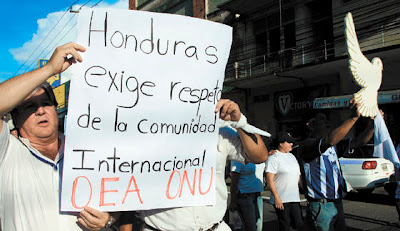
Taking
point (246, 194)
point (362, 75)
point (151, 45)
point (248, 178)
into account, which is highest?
point (362, 75)

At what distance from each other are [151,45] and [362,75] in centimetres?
215

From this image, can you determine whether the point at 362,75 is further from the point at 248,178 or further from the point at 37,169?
the point at 37,169

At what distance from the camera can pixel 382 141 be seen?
3.54 meters

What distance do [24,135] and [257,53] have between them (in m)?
17.0

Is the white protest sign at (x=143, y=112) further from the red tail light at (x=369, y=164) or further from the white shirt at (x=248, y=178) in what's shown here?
the red tail light at (x=369, y=164)

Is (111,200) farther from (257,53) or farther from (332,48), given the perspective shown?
(257,53)

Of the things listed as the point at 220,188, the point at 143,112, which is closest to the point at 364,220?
the point at 220,188

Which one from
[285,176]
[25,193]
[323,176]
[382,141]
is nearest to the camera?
[25,193]

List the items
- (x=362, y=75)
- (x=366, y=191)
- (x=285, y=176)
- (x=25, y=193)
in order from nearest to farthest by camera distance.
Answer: (x=25, y=193) < (x=362, y=75) < (x=285, y=176) < (x=366, y=191)

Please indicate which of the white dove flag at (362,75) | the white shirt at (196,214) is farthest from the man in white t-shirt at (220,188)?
the white dove flag at (362,75)

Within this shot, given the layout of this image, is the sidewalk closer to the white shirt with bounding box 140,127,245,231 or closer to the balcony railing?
the white shirt with bounding box 140,127,245,231

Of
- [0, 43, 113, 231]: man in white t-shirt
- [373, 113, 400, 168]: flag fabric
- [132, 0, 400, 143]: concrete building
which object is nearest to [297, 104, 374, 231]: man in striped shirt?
[373, 113, 400, 168]: flag fabric

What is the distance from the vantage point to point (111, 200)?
1.87m

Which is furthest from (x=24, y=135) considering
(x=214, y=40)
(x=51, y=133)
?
(x=214, y=40)
